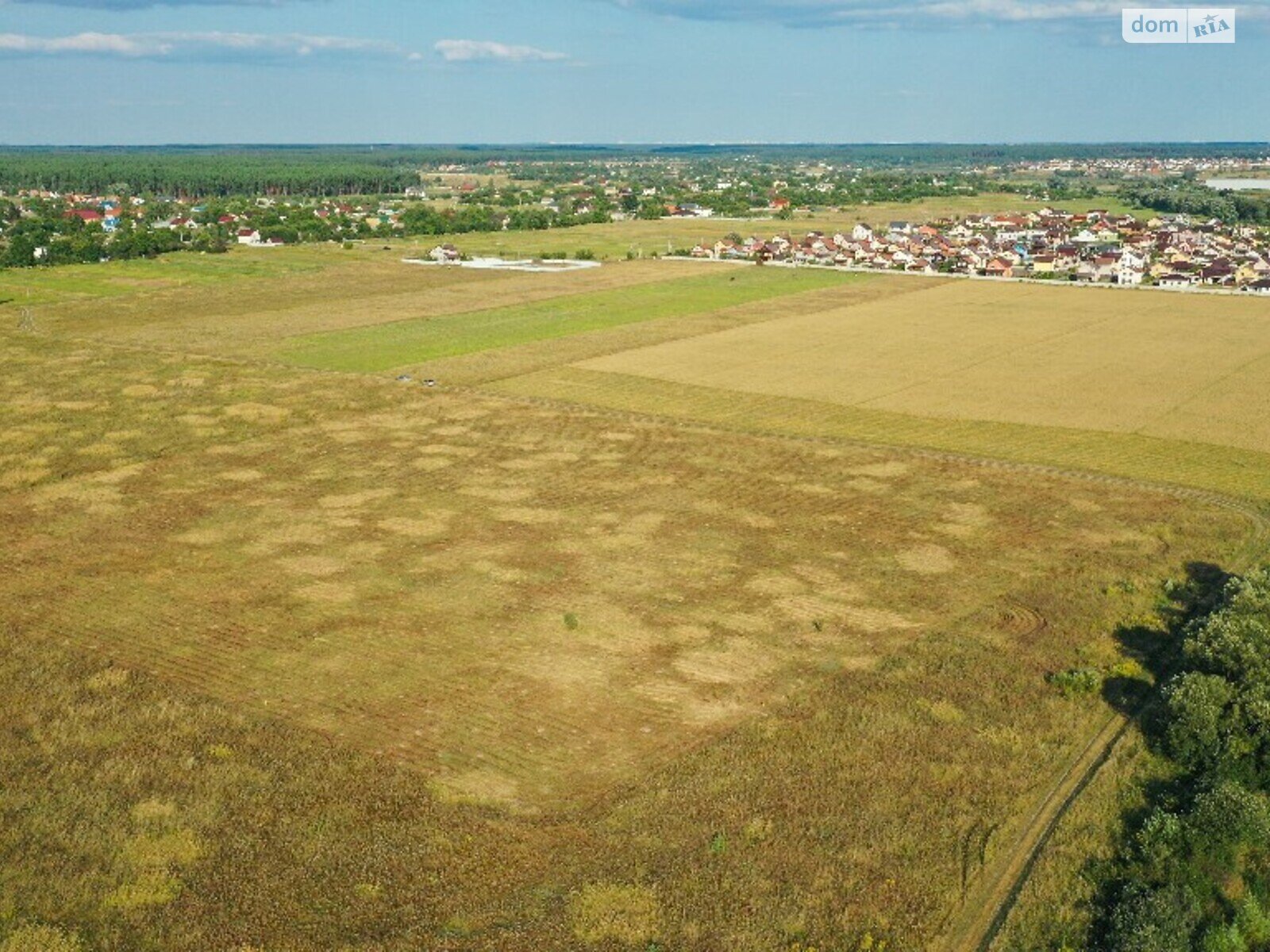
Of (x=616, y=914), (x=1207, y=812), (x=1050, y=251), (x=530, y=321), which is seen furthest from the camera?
(x=1050, y=251)

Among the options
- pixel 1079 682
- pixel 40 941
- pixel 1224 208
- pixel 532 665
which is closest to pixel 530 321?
pixel 532 665

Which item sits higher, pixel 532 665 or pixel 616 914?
pixel 532 665

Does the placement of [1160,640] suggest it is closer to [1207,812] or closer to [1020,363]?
[1207,812]

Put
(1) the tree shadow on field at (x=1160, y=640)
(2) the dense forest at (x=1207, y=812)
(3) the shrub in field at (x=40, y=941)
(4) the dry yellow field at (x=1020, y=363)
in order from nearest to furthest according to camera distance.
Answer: (3) the shrub in field at (x=40, y=941), (2) the dense forest at (x=1207, y=812), (1) the tree shadow on field at (x=1160, y=640), (4) the dry yellow field at (x=1020, y=363)

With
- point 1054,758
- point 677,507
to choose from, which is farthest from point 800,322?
point 1054,758

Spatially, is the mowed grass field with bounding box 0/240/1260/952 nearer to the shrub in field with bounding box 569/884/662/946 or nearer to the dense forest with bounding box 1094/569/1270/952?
the shrub in field with bounding box 569/884/662/946

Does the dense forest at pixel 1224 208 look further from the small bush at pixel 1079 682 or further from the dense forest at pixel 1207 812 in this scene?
the small bush at pixel 1079 682

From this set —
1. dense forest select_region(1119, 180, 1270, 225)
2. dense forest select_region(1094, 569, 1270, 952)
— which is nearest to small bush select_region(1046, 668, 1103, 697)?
dense forest select_region(1094, 569, 1270, 952)

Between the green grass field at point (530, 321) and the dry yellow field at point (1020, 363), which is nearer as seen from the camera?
the dry yellow field at point (1020, 363)

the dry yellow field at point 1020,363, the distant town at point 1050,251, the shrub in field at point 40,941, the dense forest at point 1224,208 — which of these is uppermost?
the dense forest at point 1224,208

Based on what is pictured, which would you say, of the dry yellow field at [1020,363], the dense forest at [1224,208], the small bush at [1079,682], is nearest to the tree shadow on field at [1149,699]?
the small bush at [1079,682]
